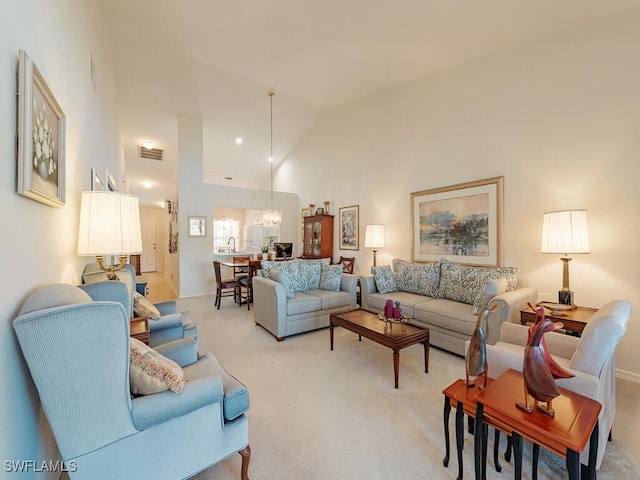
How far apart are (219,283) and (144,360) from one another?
3.97 metres

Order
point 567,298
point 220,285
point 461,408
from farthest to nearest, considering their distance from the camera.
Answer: point 220,285 → point 567,298 → point 461,408

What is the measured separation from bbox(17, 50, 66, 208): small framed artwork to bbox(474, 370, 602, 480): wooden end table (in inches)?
85.4

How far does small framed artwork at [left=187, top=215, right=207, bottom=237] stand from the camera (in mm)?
5973

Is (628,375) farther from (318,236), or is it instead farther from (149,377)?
(318,236)

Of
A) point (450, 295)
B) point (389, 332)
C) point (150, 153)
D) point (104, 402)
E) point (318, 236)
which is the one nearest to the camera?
point (104, 402)

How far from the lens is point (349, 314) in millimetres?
3139

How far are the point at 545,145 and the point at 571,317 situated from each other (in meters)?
1.92

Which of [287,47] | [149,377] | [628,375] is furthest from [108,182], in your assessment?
[628,375]

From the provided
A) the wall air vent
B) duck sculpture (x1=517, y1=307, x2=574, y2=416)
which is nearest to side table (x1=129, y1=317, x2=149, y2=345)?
duck sculpture (x1=517, y1=307, x2=574, y2=416)

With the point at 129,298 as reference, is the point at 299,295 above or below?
below

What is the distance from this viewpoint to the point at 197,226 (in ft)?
19.9

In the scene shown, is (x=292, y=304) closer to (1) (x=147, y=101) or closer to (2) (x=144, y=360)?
(2) (x=144, y=360)

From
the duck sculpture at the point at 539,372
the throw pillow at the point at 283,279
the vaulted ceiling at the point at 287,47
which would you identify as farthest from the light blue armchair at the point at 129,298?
the vaulted ceiling at the point at 287,47

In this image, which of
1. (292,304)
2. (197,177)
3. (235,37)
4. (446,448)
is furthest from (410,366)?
(197,177)
